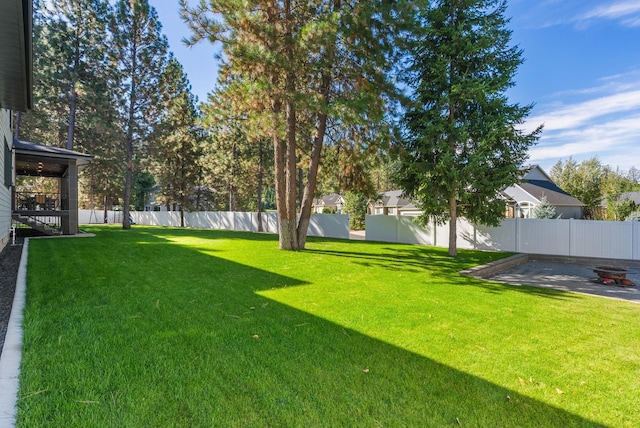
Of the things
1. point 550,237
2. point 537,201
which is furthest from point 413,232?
point 537,201

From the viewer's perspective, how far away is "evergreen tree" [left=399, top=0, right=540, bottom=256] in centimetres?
933

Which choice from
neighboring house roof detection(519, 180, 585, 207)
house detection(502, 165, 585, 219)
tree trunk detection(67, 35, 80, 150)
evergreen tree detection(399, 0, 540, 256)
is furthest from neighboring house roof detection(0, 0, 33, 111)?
neighboring house roof detection(519, 180, 585, 207)

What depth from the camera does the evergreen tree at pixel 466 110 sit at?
9.33 metres

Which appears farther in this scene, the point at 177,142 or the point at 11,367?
the point at 177,142

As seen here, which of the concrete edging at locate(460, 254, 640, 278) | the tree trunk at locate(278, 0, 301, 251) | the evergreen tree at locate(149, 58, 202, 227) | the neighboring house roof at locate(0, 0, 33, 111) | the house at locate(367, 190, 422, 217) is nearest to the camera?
the neighboring house roof at locate(0, 0, 33, 111)

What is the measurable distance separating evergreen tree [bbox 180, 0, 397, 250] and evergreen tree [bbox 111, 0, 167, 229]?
46.7ft

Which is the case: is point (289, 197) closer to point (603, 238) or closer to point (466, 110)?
point (466, 110)

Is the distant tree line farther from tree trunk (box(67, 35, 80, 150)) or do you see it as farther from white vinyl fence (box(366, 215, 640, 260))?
tree trunk (box(67, 35, 80, 150))

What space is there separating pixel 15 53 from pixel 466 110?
1083cm

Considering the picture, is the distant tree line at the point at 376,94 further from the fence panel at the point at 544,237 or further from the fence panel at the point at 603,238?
the fence panel at the point at 603,238

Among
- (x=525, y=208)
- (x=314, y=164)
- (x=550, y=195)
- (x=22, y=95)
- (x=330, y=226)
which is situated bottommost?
(x=330, y=226)

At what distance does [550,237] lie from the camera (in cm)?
1098

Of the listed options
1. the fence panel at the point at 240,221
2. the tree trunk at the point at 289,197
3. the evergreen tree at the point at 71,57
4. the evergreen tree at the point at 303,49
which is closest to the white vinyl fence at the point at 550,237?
the fence panel at the point at 240,221

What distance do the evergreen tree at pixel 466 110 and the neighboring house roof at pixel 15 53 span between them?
865 centimetres
